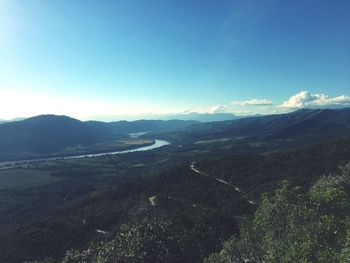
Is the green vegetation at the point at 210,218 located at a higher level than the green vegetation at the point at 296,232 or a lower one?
lower

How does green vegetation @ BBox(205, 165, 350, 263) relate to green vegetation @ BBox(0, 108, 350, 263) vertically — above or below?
above

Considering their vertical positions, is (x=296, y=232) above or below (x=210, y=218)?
above

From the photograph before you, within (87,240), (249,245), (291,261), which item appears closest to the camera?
(291,261)

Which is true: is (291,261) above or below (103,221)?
above

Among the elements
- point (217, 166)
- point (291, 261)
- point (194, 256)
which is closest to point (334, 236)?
point (291, 261)

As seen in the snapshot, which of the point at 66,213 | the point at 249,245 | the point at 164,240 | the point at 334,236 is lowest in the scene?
the point at 66,213

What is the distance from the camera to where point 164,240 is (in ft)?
249

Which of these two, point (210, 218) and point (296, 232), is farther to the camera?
point (210, 218)

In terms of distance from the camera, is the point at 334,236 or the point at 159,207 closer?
the point at 334,236

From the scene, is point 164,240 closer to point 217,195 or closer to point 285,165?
point 217,195

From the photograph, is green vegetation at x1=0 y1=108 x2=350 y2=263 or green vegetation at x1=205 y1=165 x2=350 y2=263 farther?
green vegetation at x1=0 y1=108 x2=350 y2=263

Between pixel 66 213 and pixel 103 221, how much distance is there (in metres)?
35.5

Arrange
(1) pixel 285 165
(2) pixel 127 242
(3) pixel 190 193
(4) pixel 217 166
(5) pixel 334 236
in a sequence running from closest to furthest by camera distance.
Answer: (5) pixel 334 236
(2) pixel 127 242
(3) pixel 190 193
(1) pixel 285 165
(4) pixel 217 166

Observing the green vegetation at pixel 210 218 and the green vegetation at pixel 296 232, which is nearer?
the green vegetation at pixel 296 232
